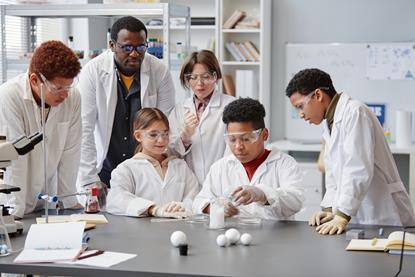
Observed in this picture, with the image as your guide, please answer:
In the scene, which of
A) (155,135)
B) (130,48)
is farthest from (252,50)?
(155,135)

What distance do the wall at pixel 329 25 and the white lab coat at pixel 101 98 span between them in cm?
262

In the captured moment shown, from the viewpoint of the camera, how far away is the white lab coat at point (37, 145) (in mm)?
3041

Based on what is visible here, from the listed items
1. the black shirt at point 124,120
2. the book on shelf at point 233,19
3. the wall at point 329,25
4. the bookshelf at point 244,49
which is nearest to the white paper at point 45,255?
the black shirt at point 124,120

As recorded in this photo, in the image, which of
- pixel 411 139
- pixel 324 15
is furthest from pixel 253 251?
pixel 324 15

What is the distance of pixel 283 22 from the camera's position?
6250mm

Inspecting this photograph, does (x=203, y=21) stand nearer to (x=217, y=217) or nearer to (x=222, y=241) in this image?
(x=217, y=217)

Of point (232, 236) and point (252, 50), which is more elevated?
point (252, 50)

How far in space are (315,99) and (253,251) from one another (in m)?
0.76

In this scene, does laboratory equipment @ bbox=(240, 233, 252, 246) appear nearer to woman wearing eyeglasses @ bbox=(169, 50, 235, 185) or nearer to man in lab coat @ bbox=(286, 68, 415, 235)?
man in lab coat @ bbox=(286, 68, 415, 235)

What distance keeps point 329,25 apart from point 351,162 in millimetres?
3563

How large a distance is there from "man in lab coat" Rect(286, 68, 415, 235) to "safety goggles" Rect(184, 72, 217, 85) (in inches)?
23.5

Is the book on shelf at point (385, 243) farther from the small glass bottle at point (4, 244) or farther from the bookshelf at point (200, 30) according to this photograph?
the bookshelf at point (200, 30)

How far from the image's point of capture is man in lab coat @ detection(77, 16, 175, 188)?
3758mm

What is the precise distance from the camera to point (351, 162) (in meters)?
2.78
